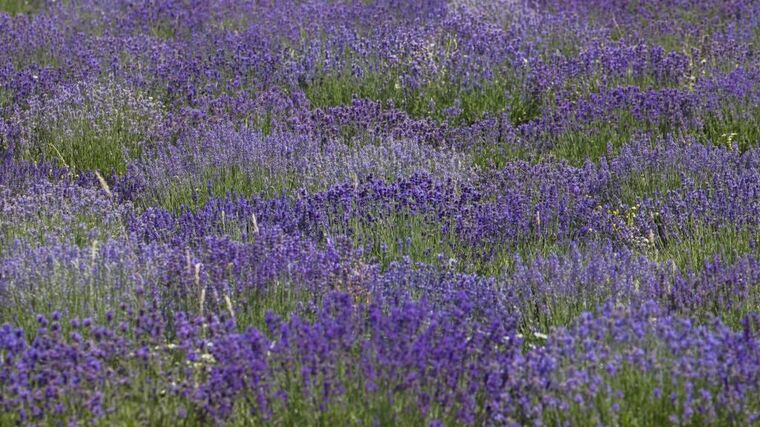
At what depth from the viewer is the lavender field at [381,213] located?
11.1ft

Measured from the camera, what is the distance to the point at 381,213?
5141 mm

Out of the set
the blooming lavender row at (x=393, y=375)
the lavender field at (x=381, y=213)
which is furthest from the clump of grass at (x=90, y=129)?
the blooming lavender row at (x=393, y=375)

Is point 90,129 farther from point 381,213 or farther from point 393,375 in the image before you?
point 393,375

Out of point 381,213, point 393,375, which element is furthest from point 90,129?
point 393,375

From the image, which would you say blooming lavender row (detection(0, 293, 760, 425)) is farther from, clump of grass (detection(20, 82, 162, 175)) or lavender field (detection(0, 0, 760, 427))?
clump of grass (detection(20, 82, 162, 175))

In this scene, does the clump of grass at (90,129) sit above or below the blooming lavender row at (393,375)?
below

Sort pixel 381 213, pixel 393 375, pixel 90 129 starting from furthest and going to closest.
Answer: pixel 90 129
pixel 381 213
pixel 393 375

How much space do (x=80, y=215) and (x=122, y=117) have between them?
151 cm

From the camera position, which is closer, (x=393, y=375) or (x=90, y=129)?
(x=393, y=375)

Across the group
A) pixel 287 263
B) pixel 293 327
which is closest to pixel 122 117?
pixel 287 263

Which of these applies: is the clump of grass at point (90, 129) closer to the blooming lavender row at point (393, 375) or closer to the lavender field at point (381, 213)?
the lavender field at point (381, 213)

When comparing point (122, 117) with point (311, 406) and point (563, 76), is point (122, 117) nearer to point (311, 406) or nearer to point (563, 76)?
point (563, 76)

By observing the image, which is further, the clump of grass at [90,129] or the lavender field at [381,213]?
the clump of grass at [90,129]

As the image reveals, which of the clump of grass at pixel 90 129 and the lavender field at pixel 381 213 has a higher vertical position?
the lavender field at pixel 381 213
